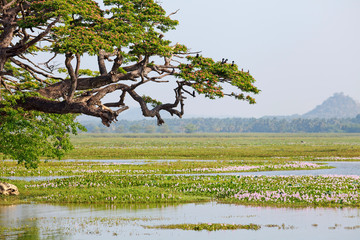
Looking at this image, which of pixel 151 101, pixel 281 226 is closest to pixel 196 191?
pixel 151 101

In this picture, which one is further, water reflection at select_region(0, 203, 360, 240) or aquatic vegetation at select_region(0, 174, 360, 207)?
aquatic vegetation at select_region(0, 174, 360, 207)

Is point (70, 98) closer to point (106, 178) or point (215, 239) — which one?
point (106, 178)

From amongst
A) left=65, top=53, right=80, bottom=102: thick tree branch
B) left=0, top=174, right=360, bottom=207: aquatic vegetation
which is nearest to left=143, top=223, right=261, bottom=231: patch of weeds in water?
left=0, top=174, right=360, bottom=207: aquatic vegetation

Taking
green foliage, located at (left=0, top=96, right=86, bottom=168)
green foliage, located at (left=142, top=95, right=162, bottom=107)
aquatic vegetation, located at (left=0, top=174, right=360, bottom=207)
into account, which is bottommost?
aquatic vegetation, located at (left=0, top=174, right=360, bottom=207)

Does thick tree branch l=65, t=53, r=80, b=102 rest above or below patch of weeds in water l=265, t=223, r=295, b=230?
above

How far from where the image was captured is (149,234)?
19953 mm

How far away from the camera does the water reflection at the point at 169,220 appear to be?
19.9 meters

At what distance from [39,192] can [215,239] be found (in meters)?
16.1

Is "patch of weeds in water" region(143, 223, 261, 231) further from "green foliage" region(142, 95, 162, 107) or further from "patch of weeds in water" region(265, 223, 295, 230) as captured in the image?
"green foliage" region(142, 95, 162, 107)

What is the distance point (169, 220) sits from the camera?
23.0 meters

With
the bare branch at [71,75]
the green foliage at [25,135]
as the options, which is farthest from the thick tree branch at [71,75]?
the green foliage at [25,135]

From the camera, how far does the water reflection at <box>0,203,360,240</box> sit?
19.9m

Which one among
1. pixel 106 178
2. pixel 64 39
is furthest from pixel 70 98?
pixel 106 178

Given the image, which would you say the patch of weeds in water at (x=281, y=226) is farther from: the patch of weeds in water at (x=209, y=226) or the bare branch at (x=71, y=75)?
the bare branch at (x=71, y=75)
